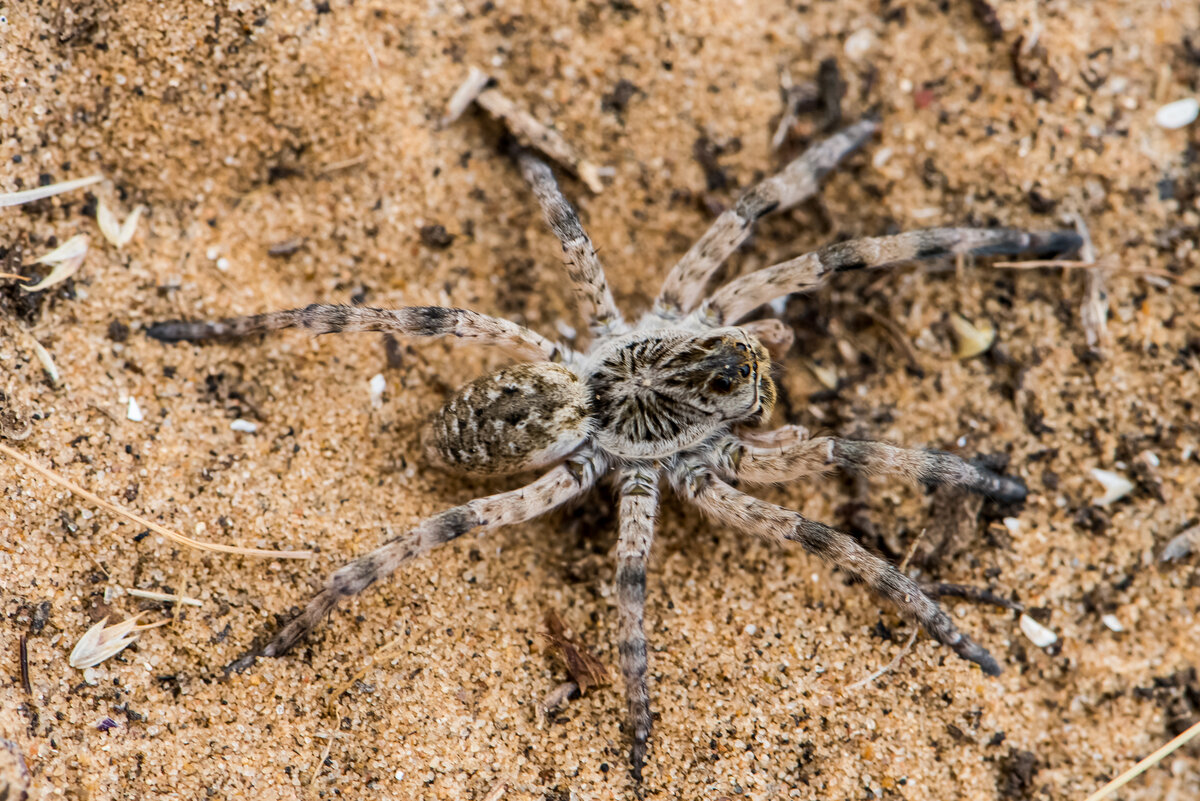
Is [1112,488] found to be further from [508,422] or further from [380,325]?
[380,325]

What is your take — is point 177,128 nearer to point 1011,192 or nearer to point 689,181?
point 689,181

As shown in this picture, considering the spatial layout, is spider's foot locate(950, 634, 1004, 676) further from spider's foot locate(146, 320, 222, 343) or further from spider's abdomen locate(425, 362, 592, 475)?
spider's foot locate(146, 320, 222, 343)

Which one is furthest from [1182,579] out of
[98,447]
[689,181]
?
[98,447]

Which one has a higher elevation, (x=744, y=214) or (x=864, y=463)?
(x=744, y=214)

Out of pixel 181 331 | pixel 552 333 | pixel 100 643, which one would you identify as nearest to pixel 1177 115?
pixel 552 333

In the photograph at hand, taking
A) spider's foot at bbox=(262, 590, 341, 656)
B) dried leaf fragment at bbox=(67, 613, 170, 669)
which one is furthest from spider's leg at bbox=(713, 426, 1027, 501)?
dried leaf fragment at bbox=(67, 613, 170, 669)
